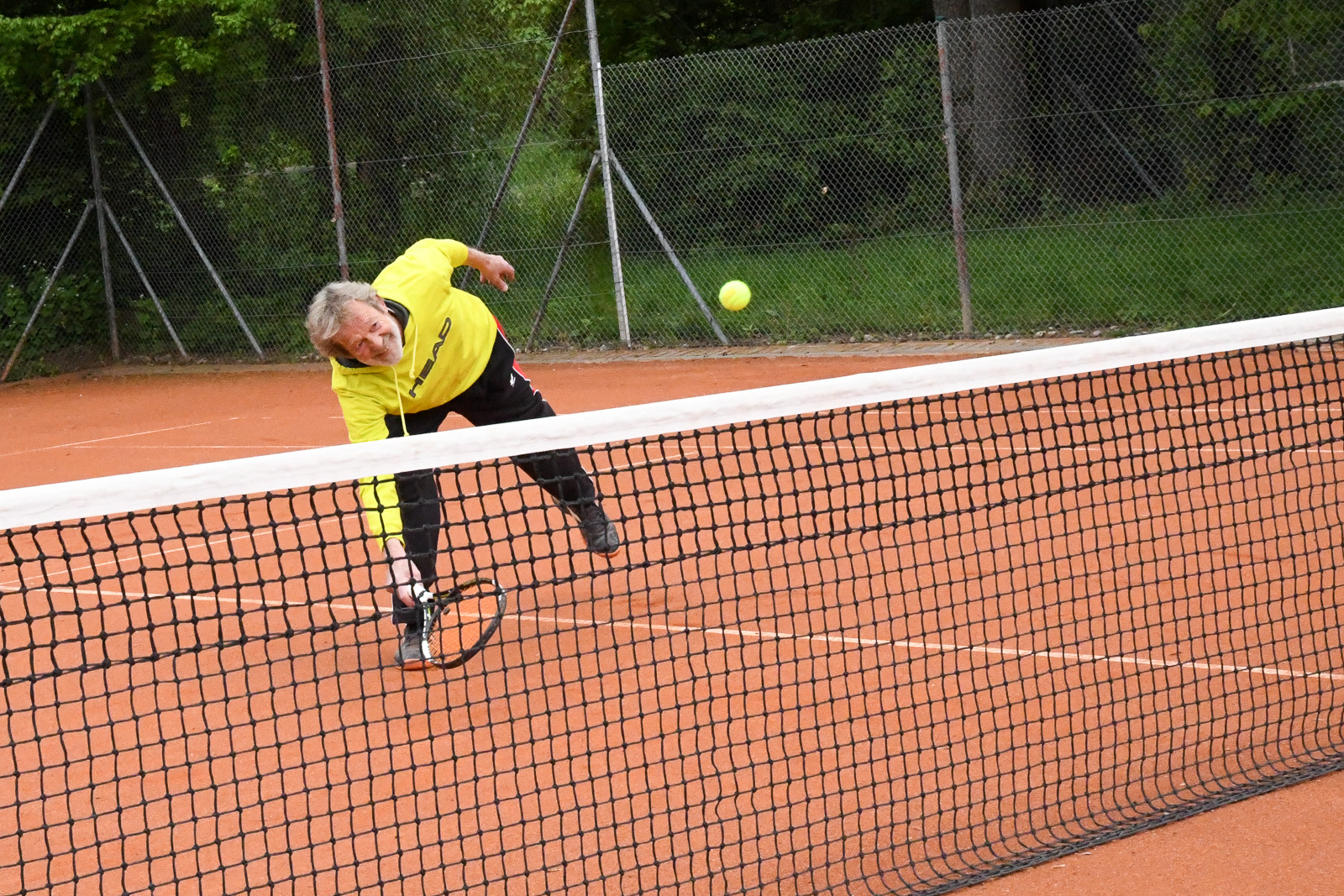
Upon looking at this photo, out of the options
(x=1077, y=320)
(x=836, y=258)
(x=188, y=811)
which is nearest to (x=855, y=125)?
(x=836, y=258)

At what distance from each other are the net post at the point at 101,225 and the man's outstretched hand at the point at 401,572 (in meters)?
13.4

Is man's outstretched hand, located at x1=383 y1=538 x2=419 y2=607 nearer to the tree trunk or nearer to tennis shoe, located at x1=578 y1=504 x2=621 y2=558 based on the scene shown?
tennis shoe, located at x1=578 y1=504 x2=621 y2=558

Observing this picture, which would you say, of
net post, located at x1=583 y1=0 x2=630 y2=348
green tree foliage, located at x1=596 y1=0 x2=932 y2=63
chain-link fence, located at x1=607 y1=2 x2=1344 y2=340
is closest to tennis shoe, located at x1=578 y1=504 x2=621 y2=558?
chain-link fence, located at x1=607 y1=2 x2=1344 y2=340

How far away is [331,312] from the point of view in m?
4.73

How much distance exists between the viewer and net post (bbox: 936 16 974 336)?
37.7 ft

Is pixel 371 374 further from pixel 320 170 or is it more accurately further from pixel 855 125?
pixel 320 170

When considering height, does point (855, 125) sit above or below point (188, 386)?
above

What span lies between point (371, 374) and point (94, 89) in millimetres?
13037

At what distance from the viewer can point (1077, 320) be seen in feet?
39.8

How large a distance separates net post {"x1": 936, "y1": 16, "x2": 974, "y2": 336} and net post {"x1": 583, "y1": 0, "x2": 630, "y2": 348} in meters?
2.99

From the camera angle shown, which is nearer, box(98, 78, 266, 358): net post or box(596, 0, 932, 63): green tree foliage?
box(98, 78, 266, 358): net post

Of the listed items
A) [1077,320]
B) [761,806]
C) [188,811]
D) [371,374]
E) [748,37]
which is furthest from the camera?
[748,37]

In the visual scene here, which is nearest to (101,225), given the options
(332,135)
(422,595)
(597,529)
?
(332,135)

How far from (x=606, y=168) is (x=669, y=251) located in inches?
36.0
